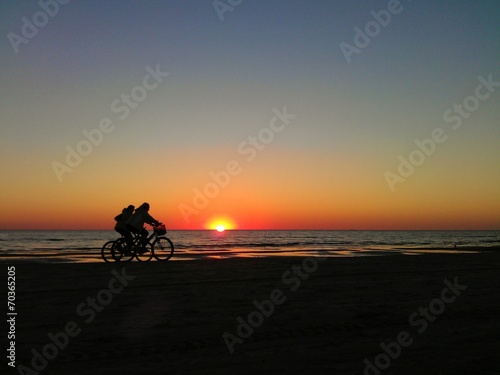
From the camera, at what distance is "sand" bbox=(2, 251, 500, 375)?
205 inches

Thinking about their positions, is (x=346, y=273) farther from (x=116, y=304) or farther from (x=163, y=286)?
(x=116, y=304)

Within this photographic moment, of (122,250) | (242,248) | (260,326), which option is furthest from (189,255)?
(260,326)

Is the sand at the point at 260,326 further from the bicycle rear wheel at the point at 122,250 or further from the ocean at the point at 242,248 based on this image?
the ocean at the point at 242,248

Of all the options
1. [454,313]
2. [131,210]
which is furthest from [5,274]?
[454,313]

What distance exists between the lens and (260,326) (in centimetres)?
694

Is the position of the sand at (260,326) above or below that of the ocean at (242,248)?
below

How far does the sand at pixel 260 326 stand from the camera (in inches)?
205

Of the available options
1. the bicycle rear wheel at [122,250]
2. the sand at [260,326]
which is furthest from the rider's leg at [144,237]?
the sand at [260,326]

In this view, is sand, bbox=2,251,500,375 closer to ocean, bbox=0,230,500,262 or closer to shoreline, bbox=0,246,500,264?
shoreline, bbox=0,246,500,264

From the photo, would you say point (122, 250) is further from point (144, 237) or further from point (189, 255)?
point (189, 255)

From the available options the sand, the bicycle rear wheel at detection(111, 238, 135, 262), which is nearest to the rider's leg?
the bicycle rear wheel at detection(111, 238, 135, 262)

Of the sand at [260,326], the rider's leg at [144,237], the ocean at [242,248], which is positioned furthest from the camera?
the ocean at [242,248]

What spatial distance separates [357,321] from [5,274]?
36.0 ft

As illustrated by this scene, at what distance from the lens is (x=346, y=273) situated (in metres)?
14.2
